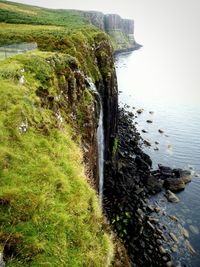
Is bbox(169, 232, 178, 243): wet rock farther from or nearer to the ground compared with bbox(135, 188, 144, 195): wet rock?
nearer to the ground

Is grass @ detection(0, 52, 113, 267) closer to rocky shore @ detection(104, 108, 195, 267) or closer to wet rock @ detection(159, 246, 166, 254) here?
rocky shore @ detection(104, 108, 195, 267)

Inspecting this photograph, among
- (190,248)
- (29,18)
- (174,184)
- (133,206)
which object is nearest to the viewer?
(190,248)

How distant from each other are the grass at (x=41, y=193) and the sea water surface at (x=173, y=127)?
23.9 m

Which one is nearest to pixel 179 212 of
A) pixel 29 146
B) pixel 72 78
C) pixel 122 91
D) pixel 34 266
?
pixel 72 78

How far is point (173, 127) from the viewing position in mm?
80812

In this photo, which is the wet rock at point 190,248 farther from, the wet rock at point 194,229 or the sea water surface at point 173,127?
the wet rock at point 194,229

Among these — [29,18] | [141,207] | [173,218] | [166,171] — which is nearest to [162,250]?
[173,218]

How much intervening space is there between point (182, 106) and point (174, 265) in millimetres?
79073

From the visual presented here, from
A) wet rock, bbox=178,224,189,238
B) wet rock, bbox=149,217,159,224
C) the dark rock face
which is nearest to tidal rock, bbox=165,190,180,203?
the dark rock face

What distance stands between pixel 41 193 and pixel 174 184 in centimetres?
3975

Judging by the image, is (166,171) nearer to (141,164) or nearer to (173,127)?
(141,164)

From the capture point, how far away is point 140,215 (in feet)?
126

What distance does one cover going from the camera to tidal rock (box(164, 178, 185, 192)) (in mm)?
48463

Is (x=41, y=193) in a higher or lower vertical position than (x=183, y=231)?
higher
